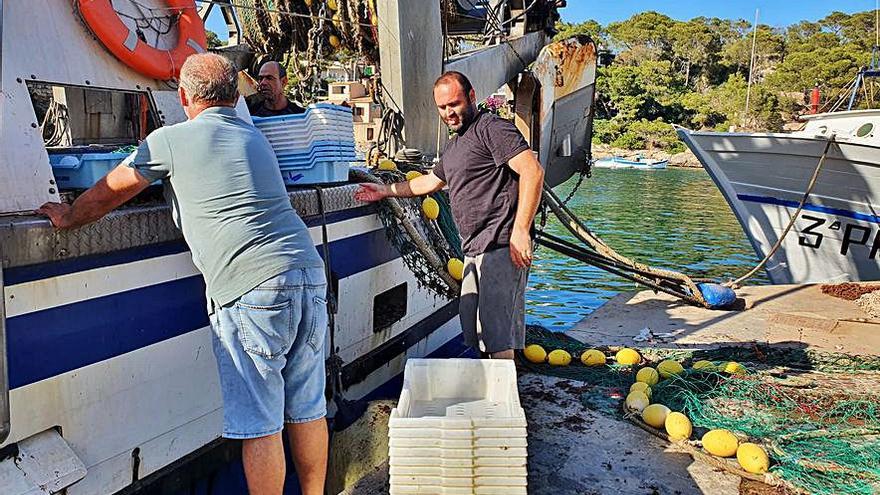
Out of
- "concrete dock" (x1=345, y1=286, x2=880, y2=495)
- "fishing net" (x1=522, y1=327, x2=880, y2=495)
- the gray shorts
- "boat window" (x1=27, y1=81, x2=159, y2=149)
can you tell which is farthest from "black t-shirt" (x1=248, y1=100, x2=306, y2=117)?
"fishing net" (x1=522, y1=327, x2=880, y2=495)

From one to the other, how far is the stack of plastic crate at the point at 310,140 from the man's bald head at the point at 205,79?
1067 mm

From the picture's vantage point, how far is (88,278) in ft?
8.66

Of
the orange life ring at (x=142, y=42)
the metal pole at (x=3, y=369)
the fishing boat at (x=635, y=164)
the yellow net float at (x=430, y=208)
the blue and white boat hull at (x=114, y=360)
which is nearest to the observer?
the metal pole at (x=3, y=369)

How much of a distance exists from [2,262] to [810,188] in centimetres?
1034

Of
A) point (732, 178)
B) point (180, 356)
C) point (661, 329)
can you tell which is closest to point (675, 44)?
point (732, 178)

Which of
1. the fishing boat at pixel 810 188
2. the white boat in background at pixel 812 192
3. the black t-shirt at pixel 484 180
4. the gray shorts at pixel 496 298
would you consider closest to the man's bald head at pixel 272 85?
the black t-shirt at pixel 484 180

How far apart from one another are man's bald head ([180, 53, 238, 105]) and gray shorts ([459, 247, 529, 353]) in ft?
5.91

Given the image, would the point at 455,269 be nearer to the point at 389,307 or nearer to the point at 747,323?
the point at 389,307

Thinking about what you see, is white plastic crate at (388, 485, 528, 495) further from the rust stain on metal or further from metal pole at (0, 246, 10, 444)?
the rust stain on metal

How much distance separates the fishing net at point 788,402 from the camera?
3582 mm

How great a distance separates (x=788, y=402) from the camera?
14.6 feet

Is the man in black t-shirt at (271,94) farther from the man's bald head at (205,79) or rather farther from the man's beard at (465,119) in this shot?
the man's bald head at (205,79)

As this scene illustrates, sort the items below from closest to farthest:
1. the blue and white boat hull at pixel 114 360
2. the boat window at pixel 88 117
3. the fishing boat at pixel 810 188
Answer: the blue and white boat hull at pixel 114 360 < the boat window at pixel 88 117 < the fishing boat at pixel 810 188

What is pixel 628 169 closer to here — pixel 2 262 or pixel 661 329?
pixel 661 329
